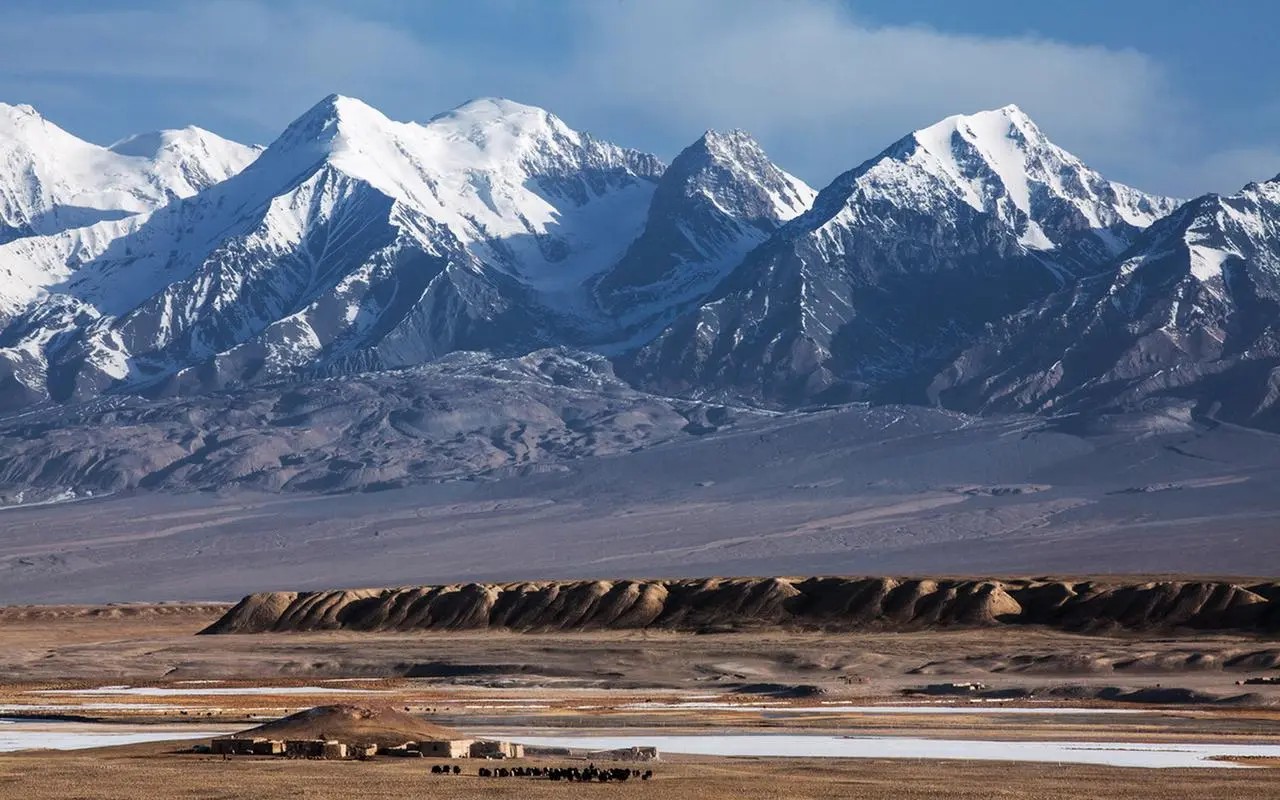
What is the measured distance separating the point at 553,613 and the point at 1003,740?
3330 inches

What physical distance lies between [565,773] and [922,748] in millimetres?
15079

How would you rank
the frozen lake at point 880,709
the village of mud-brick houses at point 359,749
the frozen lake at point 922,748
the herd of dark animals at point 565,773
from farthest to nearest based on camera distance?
the frozen lake at point 880,709 < the village of mud-brick houses at point 359,749 < the frozen lake at point 922,748 < the herd of dark animals at point 565,773

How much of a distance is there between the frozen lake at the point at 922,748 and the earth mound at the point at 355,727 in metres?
4.30

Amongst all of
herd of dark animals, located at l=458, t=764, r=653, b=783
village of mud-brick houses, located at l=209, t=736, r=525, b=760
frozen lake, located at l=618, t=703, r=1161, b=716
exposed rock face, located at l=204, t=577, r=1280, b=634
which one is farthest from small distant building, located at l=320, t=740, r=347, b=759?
exposed rock face, located at l=204, t=577, r=1280, b=634

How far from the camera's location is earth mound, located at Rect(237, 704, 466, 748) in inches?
2849

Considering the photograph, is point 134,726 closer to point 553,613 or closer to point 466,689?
point 466,689

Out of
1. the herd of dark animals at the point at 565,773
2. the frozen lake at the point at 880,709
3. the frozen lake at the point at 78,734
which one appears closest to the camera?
the herd of dark animals at the point at 565,773

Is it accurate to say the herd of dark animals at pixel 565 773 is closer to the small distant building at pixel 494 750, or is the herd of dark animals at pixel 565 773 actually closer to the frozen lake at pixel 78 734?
the small distant building at pixel 494 750

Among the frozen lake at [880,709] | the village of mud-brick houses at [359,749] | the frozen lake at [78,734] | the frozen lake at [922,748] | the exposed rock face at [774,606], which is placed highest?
the exposed rock face at [774,606]

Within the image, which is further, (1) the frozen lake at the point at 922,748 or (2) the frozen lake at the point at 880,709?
(2) the frozen lake at the point at 880,709

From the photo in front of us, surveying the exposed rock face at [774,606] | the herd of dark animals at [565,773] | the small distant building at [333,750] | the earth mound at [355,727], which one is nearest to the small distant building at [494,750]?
the earth mound at [355,727]

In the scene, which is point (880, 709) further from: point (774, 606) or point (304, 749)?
point (774, 606)

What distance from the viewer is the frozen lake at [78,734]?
75875 mm

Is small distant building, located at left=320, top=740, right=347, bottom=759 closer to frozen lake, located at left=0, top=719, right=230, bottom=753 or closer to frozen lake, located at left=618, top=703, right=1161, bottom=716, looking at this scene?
frozen lake, located at left=0, top=719, right=230, bottom=753
